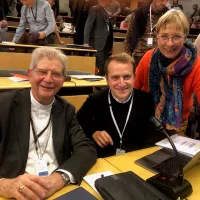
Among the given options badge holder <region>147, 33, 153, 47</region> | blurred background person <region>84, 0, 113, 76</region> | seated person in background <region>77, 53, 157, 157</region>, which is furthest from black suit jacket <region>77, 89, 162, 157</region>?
blurred background person <region>84, 0, 113, 76</region>

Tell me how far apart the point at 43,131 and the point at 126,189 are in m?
0.60

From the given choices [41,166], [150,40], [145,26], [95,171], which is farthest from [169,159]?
[145,26]

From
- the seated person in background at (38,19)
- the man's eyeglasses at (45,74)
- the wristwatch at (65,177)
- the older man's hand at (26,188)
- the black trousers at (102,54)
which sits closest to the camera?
the older man's hand at (26,188)

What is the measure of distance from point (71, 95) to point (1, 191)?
6.68 ft

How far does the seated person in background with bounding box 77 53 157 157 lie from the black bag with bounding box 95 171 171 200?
64cm

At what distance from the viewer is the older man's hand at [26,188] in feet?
3.26

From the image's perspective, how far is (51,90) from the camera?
1432mm

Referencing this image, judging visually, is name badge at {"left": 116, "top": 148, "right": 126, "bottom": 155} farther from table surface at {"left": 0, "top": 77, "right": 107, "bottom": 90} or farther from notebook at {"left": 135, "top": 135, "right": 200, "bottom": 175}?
table surface at {"left": 0, "top": 77, "right": 107, "bottom": 90}

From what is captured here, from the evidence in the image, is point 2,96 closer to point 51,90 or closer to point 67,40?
point 51,90

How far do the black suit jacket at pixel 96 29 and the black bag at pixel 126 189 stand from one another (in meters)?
3.83

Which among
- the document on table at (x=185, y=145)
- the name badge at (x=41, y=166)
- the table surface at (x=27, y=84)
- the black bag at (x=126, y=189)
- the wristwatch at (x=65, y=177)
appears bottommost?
the name badge at (x=41, y=166)

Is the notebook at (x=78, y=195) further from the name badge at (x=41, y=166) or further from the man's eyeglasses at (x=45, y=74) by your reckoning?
the man's eyeglasses at (x=45, y=74)

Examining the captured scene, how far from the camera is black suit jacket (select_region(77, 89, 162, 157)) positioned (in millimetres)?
1827

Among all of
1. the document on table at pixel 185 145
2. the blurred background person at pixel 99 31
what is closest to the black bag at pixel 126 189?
the document on table at pixel 185 145
